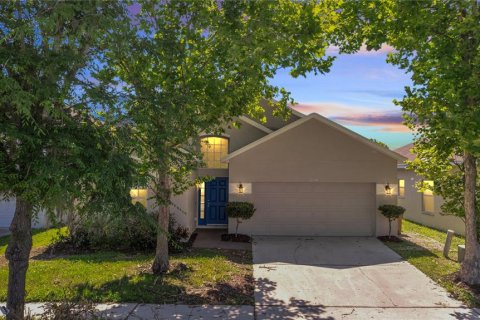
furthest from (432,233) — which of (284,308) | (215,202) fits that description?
(284,308)

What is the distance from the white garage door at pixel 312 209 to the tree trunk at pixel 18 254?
10975mm

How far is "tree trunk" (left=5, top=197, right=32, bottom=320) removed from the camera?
5.89 metres

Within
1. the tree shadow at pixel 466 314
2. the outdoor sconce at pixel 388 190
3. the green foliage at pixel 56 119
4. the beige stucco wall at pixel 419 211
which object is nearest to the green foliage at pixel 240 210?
the outdoor sconce at pixel 388 190

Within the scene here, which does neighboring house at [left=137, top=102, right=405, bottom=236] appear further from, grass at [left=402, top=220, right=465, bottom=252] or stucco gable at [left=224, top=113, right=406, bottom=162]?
grass at [left=402, top=220, right=465, bottom=252]

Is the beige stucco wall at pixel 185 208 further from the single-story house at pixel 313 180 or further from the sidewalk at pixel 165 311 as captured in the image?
the sidewalk at pixel 165 311

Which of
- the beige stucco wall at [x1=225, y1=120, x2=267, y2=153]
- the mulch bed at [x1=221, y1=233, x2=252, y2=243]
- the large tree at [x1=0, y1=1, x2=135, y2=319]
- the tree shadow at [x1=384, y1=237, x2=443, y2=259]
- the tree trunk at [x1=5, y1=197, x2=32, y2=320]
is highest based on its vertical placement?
the beige stucco wall at [x1=225, y1=120, x2=267, y2=153]

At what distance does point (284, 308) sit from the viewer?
26.2ft

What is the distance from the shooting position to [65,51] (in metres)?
5.08

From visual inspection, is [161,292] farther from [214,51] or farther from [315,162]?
[315,162]

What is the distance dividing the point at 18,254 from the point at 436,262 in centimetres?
1099

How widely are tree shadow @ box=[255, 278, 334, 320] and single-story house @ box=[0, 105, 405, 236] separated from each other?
740 centimetres

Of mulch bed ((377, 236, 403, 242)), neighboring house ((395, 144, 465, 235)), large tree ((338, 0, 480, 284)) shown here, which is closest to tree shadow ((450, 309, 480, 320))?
large tree ((338, 0, 480, 284))

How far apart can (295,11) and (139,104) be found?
510cm

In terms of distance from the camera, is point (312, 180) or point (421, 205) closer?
point (312, 180)
